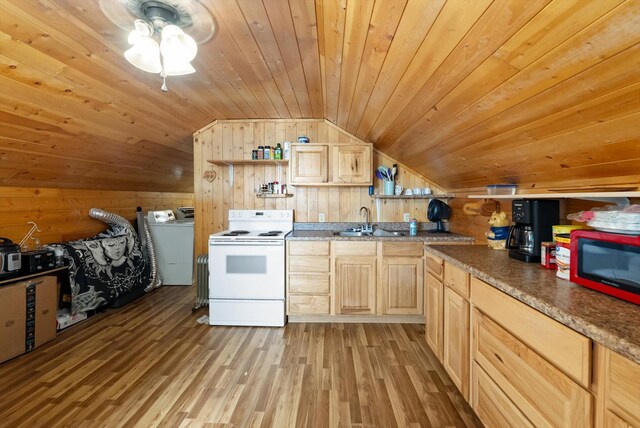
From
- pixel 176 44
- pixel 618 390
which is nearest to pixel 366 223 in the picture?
pixel 176 44

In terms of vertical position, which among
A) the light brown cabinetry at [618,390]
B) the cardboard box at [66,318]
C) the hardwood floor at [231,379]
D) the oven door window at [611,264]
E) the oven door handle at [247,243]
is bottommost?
the hardwood floor at [231,379]

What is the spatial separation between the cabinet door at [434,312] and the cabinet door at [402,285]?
1.88 ft

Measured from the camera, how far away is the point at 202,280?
3432mm

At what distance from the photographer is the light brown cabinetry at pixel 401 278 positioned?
9.58 feet

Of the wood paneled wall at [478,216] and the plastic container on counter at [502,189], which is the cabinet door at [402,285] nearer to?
the wood paneled wall at [478,216]

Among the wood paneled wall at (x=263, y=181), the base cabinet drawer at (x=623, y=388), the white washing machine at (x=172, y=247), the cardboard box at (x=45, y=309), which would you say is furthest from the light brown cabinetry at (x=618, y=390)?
the white washing machine at (x=172, y=247)

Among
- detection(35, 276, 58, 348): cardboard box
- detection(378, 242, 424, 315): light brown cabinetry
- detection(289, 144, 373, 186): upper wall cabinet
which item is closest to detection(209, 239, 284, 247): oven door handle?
detection(289, 144, 373, 186): upper wall cabinet

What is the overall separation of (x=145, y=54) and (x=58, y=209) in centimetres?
264

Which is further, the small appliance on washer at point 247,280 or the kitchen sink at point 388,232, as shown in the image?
the kitchen sink at point 388,232

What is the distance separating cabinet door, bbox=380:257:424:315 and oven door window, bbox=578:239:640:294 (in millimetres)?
1698

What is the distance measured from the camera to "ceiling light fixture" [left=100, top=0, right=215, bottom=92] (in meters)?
1.39

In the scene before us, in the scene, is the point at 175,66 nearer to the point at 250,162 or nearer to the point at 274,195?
the point at 250,162

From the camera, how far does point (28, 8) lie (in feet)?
4.57

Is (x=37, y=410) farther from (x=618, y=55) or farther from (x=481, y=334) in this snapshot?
(x=618, y=55)
